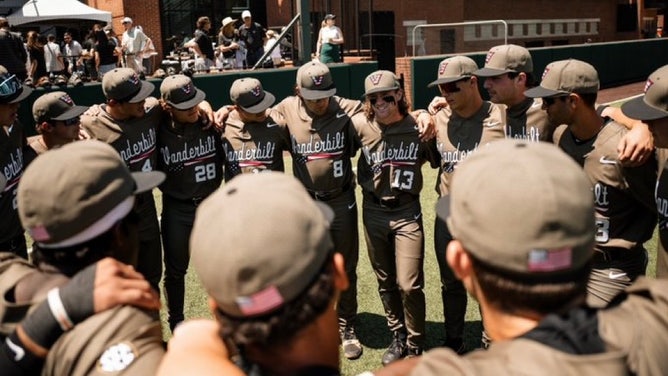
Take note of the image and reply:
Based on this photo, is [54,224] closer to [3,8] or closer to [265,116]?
[265,116]

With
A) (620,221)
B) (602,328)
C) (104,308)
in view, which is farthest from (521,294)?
(620,221)

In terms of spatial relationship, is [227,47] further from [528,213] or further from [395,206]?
[528,213]

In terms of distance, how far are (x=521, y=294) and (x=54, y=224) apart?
145cm

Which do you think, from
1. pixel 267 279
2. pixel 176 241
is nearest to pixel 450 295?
pixel 176 241

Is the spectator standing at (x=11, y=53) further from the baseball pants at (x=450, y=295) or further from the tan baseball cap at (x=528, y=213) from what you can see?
the tan baseball cap at (x=528, y=213)

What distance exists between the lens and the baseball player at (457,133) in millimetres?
4637

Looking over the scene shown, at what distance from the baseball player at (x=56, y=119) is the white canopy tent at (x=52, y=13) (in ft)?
46.9

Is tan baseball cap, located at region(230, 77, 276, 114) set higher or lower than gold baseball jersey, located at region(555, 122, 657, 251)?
higher

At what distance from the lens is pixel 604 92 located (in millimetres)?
22031

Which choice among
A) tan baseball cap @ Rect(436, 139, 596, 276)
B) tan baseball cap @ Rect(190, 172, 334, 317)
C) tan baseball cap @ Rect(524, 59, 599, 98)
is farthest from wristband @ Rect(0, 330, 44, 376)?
tan baseball cap @ Rect(524, 59, 599, 98)

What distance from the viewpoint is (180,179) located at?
5.11m

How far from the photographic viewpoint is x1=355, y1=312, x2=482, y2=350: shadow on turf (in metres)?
5.08

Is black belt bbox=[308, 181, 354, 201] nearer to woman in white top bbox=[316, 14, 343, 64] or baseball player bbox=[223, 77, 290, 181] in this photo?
baseball player bbox=[223, 77, 290, 181]

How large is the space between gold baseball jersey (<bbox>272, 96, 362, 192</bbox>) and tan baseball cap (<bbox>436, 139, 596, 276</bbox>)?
3475 mm
